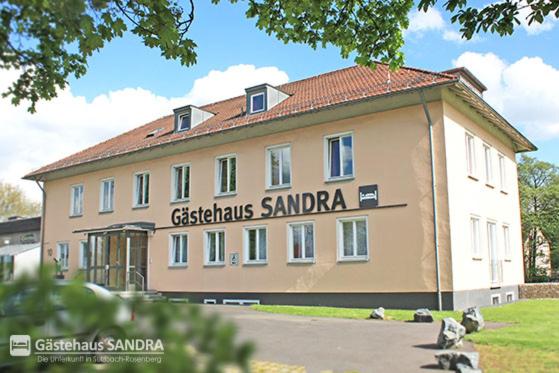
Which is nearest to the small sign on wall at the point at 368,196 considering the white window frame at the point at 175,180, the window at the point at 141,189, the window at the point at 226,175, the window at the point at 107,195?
the window at the point at 226,175

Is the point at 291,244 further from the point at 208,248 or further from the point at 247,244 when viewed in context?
the point at 208,248

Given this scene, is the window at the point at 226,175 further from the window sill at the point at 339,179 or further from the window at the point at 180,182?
the window sill at the point at 339,179

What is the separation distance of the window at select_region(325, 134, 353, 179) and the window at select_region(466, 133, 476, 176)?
408cm

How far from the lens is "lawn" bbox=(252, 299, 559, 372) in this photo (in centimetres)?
782

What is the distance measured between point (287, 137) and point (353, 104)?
3.28m

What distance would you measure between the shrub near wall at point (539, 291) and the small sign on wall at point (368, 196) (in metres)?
9.59

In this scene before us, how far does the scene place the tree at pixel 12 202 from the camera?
2100 inches

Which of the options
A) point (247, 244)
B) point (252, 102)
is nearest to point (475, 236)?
point (247, 244)

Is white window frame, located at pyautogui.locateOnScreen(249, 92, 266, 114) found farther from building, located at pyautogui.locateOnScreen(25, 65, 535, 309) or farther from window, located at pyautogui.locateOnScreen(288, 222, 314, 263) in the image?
window, located at pyautogui.locateOnScreen(288, 222, 314, 263)

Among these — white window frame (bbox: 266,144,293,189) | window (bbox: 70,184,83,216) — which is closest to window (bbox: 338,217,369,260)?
white window frame (bbox: 266,144,293,189)

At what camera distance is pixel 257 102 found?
2256 cm

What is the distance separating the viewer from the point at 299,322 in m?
13.3

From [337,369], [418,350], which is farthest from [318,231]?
[337,369]

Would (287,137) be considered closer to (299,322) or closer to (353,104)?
(353,104)
